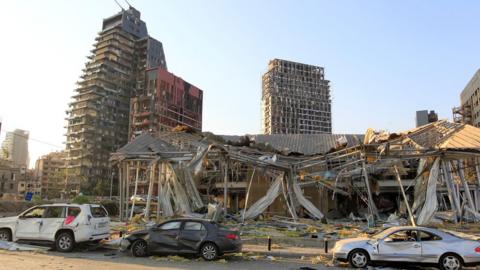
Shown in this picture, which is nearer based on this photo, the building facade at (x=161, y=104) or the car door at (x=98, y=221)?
the car door at (x=98, y=221)

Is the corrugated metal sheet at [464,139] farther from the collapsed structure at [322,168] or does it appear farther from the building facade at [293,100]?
the building facade at [293,100]

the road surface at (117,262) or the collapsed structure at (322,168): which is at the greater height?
the collapsed structure at (322,168)

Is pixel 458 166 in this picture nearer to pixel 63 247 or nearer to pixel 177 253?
pixel 177 253

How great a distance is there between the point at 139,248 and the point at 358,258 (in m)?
7.00

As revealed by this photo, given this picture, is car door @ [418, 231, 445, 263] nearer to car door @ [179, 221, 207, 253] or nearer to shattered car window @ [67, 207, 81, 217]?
car door @ [179, 221, 207, 253]

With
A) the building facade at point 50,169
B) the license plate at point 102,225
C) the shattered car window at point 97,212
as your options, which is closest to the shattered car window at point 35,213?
the shattered car window at point 97,212

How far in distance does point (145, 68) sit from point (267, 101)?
36.3m

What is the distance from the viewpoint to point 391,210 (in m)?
33.5

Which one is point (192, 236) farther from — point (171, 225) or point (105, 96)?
point (105, 96)

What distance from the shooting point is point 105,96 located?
11338 centimetres

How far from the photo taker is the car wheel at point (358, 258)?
482 inches

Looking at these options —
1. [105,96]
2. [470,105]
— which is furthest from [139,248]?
[105,96]

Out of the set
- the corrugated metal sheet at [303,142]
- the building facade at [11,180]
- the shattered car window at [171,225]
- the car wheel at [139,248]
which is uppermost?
the corrugated metal sheet at [303,142]

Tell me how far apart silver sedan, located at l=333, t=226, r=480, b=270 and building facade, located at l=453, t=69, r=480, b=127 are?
84392 mm
